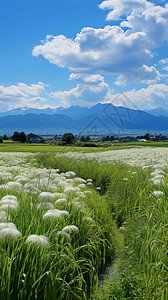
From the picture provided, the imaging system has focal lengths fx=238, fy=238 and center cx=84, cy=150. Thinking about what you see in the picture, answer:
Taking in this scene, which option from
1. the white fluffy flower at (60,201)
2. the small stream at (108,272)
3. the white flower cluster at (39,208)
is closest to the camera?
the white flower cluster at (39,208)

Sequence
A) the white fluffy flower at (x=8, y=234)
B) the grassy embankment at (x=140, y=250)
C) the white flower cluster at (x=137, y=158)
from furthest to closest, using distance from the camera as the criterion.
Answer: the white flower cluster at (x=137, y=158) < the grassy embankment at (x=140, y=250) < the white fluffy flower at (x=8, y=234)

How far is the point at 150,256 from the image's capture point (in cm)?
416

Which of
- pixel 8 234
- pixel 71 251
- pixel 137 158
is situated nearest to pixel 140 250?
pixel 71 251

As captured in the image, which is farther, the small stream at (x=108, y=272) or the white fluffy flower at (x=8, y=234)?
the small stream at (x=108, y=272)

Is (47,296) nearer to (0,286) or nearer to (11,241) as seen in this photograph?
(0,286)

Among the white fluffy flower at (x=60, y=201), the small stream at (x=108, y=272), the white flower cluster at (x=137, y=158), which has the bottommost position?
the small stream at (x=108, y=272)

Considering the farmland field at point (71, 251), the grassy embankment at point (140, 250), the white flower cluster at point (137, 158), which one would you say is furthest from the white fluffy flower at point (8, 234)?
the white flower cluster at point (137, 158)

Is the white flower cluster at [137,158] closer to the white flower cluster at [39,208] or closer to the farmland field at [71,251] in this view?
the farmland field at [71,251]

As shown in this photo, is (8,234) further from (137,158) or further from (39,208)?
(137,158)

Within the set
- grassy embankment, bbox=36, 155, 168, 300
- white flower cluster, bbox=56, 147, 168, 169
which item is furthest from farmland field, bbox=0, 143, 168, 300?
white flower cluster, bbox=56, 147, 168, 169

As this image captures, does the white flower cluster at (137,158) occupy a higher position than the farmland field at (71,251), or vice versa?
the white flower cluster at (137,158)

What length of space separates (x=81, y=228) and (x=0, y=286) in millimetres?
2277

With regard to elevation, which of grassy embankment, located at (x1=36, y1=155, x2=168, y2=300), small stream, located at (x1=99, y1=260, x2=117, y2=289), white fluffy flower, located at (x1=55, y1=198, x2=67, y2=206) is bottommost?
small stream, located at (x1=99, y1=260, x2=117, y2=289)

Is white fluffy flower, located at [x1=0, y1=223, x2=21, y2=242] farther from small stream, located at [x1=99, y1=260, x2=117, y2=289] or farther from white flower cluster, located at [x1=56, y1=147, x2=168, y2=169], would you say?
white flower cluster, located at [x1=56, y1=147, x2=168, y2=169]
